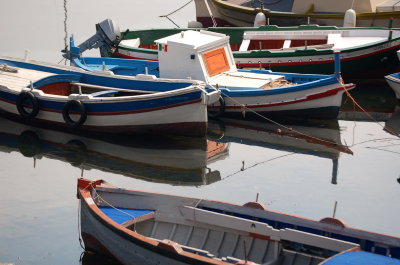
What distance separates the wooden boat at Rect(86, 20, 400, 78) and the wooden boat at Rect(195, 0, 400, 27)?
181 centimetres

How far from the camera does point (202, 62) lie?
20.0 metres

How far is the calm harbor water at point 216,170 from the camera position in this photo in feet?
44.0

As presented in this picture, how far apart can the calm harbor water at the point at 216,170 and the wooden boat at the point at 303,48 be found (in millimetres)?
1744

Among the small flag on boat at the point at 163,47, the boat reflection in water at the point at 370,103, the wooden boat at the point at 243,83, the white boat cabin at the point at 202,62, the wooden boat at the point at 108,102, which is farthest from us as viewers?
the boat reflection in water at the point at 370,103

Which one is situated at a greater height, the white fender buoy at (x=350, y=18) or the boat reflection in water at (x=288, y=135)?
the white fender buoy at (x=350, y=18)

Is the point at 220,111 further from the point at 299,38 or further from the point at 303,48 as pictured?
the point at 299,38

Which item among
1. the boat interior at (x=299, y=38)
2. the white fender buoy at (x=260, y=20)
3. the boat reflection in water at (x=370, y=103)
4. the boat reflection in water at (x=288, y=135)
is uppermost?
the white fender buoy at (x=260, y=20)

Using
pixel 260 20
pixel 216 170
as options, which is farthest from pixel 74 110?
pixel 260 20

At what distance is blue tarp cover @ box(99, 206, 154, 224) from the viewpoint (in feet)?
38.1

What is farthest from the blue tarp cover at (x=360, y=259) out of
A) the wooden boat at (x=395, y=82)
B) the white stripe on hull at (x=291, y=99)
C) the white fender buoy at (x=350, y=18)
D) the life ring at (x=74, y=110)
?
the white fender buoy at (x=350, y=18)

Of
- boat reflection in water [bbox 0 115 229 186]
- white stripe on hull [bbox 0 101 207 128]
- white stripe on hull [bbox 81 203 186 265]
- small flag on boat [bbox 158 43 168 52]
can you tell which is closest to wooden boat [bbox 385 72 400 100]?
boat reflection in water [bbox 0 115 229 186]

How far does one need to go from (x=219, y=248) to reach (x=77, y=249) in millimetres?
2668

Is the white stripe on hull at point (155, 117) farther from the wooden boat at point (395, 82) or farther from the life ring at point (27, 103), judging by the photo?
the wooden boat at point (395, 82)

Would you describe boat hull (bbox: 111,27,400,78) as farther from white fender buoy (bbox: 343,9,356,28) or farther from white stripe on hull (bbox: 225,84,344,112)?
white fender buoy (bbox: 343,9,356,28)
